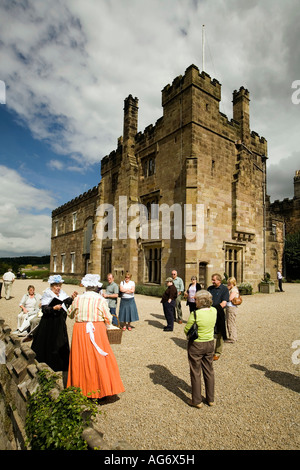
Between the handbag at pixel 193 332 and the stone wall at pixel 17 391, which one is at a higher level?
the handbag at pixel 193 332

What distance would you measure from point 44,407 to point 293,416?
3.18 meters

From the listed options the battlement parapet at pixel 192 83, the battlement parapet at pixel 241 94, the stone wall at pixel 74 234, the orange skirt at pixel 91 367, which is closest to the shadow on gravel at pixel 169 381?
the orange skirt at pixel 91 367

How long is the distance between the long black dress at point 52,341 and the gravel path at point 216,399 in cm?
116

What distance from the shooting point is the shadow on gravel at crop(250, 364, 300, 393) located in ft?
13.8

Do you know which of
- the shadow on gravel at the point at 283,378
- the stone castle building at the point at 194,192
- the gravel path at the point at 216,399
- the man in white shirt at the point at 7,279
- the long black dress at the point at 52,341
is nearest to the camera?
the gravel path at the point at 216,399

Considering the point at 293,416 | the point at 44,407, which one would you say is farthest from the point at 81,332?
the point at 293,416

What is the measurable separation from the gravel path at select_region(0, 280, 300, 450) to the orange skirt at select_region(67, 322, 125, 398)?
13.3 inches

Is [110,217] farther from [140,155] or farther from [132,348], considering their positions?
[132,348]

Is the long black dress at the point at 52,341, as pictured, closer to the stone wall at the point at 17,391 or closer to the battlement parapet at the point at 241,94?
the stone wall at the point at 17,391

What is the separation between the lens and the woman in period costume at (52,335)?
4.40 meters

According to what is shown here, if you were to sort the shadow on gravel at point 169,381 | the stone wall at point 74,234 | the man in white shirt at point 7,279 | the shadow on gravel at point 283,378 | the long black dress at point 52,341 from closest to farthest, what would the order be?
the shadow on gravel at point 169,381 → the shadow on gravel at point 283,378 → the long black dress at point 52,341 → the man in white shirt at point 7,279 → the stone wall at point 74,234

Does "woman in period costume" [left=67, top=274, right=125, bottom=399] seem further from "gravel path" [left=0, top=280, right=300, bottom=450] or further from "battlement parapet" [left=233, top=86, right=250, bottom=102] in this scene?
"battlement parapet" [left=233, top=86, right=250, bottom=102]

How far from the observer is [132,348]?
597 cm

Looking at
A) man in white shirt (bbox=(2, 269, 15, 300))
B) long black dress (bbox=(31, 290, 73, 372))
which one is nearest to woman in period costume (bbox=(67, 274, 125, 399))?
long black dress (bbox=(31, 290, 73, 372))
